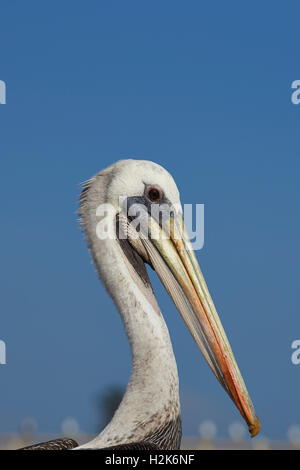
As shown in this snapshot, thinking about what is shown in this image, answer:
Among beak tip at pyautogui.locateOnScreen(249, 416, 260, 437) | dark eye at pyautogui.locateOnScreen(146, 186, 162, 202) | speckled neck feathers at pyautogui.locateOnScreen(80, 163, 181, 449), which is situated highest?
dark eye at pyautogui.locateOnScreen(146, 186, 162, 202)

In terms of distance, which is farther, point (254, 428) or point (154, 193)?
point (154, 193)

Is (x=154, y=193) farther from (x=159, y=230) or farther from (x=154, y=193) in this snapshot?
(x=159, y=230)

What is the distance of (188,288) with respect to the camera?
21.1ft

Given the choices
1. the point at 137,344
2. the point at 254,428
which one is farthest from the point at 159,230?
the point at 254,428

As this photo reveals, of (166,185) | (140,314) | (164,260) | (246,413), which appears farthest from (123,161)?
(246,413)

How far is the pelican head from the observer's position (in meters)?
6.40

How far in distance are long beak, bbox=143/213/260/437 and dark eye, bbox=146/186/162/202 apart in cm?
18

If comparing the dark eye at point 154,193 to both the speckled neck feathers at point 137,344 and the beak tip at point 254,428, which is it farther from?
the beak tip at point 254,428

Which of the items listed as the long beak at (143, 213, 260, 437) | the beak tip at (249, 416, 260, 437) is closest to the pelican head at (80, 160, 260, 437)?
the long beak at (143, 213, 260, 437)

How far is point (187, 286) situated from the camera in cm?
644

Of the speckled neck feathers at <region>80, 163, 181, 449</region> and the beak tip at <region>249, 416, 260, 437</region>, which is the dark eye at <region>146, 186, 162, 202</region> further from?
the beak tip at <region>249, 416, 260, 437</region>

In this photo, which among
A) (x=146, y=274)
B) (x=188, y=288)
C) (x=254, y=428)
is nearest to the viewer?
(x=254, y=428)

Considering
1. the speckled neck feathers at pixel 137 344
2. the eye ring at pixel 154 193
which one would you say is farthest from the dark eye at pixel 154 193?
the speckled neck feathers at pixel 137 344

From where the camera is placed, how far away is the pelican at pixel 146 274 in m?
6.01
